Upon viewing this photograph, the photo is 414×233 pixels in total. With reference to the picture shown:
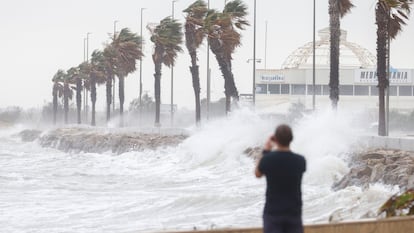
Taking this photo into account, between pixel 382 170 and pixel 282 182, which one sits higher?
pixel 282 182

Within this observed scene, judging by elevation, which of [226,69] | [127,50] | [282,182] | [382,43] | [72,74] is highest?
[127,50]

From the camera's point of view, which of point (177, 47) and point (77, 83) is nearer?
point (177, 47)

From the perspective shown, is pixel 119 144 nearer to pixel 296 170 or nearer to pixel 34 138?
pixel 34 138

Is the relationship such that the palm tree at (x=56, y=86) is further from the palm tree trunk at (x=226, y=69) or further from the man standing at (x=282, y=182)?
the man standing at (x=282, y=182)

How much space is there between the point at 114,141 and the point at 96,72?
36726 millimetres

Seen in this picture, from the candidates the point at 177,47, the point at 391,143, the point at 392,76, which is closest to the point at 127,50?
the point at 177,47

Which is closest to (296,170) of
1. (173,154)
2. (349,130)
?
(349,130)

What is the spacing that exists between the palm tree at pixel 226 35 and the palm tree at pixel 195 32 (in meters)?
3.47

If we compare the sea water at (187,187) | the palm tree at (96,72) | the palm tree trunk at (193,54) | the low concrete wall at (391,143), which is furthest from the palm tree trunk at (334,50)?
the palm tree at (96,72)

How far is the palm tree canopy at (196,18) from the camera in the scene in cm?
5944

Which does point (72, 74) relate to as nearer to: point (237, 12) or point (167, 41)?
point (167, 41)

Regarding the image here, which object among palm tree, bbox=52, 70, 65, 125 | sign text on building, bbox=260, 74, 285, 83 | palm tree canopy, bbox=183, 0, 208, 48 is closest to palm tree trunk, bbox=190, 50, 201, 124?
palm tree canopy, bbox=183, 0, 208, 48

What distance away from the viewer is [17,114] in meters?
175

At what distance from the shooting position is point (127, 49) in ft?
270
